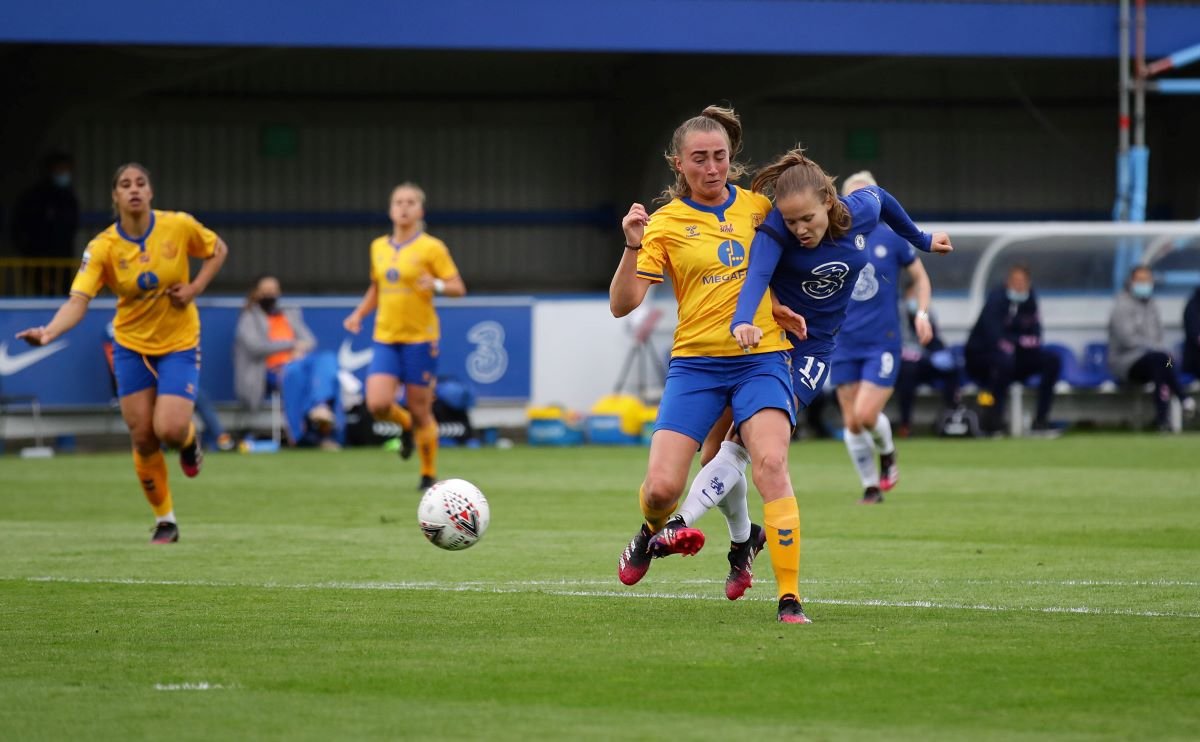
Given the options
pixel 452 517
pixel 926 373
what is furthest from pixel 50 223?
pixel 452 517

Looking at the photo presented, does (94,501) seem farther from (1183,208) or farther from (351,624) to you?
(1183,208)

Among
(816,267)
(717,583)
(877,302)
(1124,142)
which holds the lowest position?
(717,583)

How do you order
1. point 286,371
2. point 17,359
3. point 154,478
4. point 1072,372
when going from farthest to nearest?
Answer: point 1072,372
point 286,371
point 17,359
point 154,478

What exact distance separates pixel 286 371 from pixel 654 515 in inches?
539

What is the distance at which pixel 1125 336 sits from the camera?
22.5m

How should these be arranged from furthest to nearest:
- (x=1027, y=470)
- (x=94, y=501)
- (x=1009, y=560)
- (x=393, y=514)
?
1. (x=1027, y=470)
2. (x=94, y=501)
3. (x=393, y=514)
4. (x=1009, y=560)

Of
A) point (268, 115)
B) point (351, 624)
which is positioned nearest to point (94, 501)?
point (351, 624)

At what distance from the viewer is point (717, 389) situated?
25.1 ft

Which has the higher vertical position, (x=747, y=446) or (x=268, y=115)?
(x=268, y=115)

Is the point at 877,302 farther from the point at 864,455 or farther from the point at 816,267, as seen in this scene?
the point at 816,267

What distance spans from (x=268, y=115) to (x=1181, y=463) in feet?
68.1

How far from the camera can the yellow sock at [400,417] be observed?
15.4m

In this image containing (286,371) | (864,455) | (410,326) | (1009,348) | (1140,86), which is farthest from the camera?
(1140,86)

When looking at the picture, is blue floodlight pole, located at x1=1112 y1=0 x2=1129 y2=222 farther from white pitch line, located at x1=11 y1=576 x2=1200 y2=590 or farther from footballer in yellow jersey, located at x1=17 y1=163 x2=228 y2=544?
white pitch line, located at x1=11 y1=576 x2=1200 y2=590
